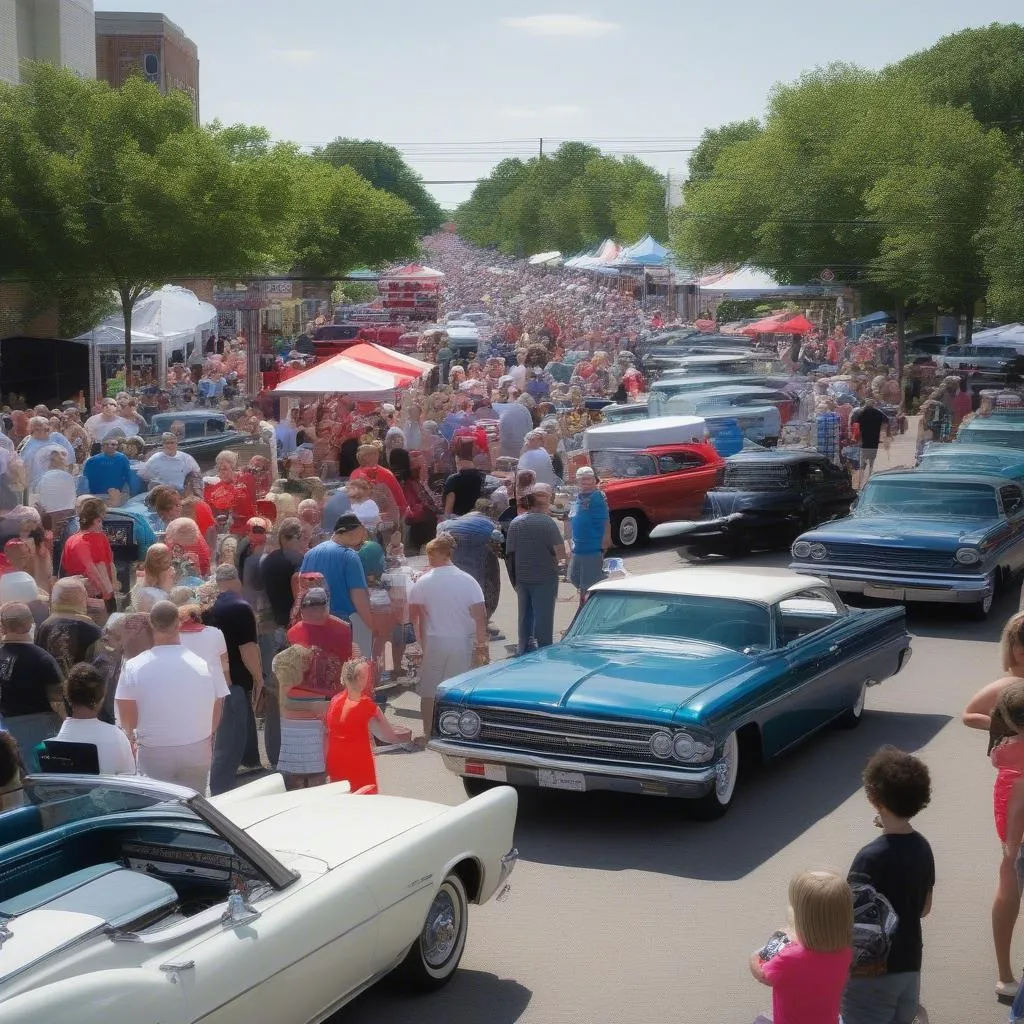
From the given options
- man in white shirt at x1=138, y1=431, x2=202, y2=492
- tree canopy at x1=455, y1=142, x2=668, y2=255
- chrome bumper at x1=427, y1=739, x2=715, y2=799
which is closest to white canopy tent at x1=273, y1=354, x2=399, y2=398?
man in white shirt at x1=138, y1=431, x2=202, y2=492

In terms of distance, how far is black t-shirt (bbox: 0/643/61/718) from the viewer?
318 inches

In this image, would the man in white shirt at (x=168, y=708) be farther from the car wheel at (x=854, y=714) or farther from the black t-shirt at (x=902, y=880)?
→ the car wheel at (x=854, y=714)

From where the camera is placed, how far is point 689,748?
816cm

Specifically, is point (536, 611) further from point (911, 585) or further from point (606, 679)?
point (911, 585)

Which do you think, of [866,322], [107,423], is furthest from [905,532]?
[866,322]

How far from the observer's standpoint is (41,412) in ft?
64.0

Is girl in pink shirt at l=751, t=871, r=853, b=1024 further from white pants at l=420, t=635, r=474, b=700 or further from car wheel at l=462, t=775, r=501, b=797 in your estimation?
white pants at l=420, t=635, r=474, b=700

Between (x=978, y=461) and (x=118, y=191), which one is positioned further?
(x=118, y=191)

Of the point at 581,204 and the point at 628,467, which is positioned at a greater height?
the point at 581,204

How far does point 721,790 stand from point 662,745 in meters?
0.62

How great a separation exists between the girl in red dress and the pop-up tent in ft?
42.0

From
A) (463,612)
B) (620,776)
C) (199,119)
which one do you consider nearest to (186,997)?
(620,776)

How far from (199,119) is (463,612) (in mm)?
89099

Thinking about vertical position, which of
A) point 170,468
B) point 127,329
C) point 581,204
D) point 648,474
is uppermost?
point 581,204
